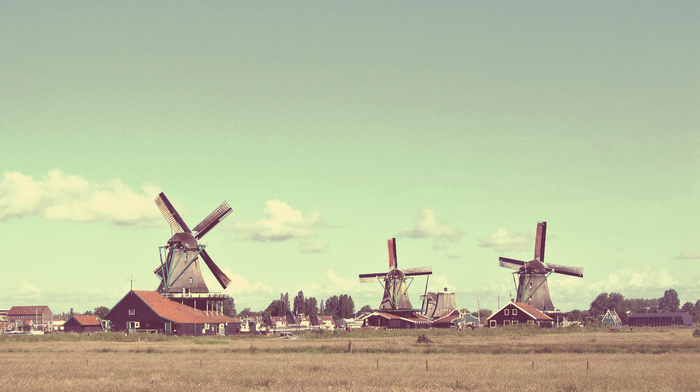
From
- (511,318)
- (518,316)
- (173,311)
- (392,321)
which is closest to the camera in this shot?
(173,311)

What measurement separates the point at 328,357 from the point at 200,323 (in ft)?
167

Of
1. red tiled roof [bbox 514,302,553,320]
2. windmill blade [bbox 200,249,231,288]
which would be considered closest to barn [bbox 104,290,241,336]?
windmill blade [bbox 200,249,231,288]

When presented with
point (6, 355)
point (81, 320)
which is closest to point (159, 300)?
point (81, 320)

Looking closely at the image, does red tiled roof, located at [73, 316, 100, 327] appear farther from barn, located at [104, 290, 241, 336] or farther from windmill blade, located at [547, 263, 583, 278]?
windmill blade, located at [547, 263, 583, 278]

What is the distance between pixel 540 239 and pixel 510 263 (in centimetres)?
665

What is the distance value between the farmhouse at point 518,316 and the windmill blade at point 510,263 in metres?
11.8

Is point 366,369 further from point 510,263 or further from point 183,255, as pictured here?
point 510,263

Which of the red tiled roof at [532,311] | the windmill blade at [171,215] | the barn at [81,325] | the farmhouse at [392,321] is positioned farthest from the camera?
the farmhouse at [392,321]

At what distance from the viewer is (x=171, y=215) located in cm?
11494

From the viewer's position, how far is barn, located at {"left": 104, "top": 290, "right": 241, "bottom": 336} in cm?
10144

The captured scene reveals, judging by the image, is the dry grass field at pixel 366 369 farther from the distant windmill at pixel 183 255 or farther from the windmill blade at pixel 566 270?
the windmill blade at pixel 566 270

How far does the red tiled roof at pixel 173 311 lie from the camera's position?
334ft

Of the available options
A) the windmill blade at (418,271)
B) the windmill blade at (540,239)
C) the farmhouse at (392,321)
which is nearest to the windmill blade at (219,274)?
the farmhouse at (392,321)

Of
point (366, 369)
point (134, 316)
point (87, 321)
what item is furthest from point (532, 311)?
point (366, 369)
